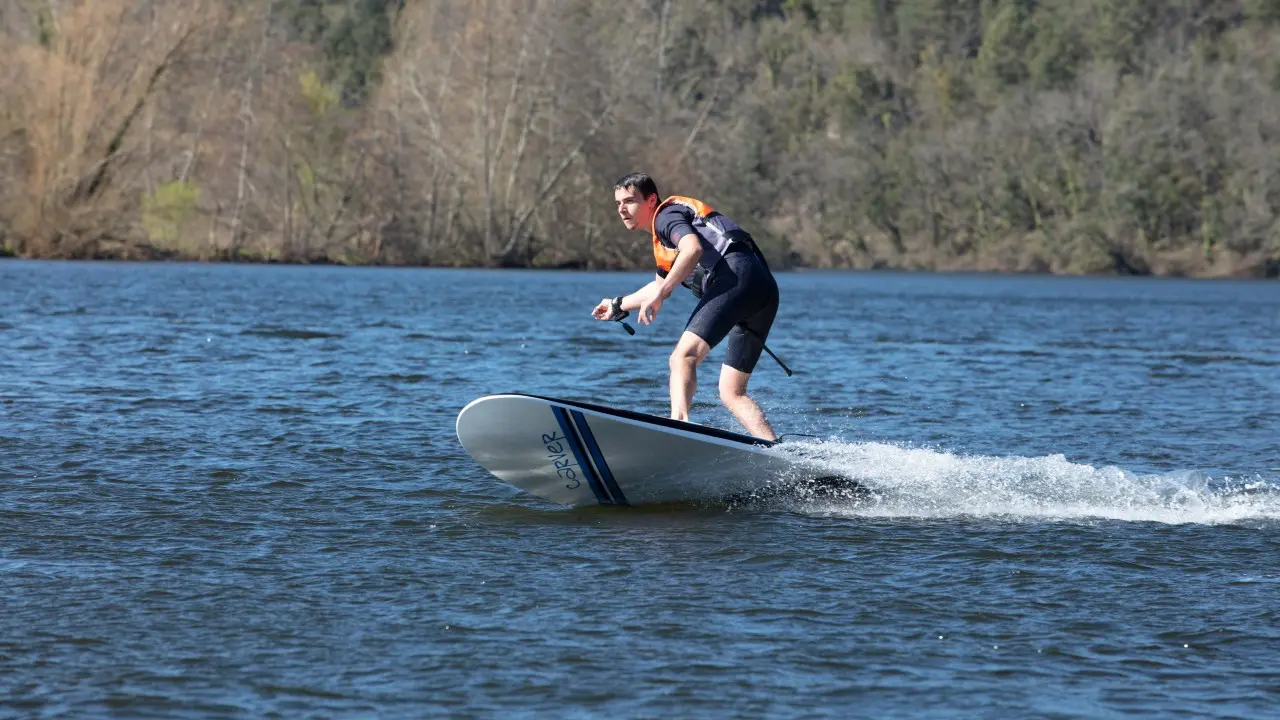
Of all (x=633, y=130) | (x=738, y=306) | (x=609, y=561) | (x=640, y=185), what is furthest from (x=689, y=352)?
(x=633, y=130)

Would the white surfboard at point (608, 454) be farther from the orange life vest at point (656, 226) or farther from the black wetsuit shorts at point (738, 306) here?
the orange life vest at point (656, 226)

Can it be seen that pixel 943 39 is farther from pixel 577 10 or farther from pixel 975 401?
pixel 975 401

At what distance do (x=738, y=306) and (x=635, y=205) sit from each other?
2.84 feet

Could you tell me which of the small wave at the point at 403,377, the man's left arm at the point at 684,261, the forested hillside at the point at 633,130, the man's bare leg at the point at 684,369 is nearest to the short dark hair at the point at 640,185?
the man's left arm at the point at 684,261

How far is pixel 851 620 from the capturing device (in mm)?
7504

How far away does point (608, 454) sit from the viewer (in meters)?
10.3

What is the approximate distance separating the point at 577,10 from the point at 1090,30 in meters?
42.2

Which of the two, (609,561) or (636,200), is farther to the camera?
(636,200)

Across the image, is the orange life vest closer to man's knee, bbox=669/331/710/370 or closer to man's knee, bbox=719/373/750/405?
man's knee, bbox=669/331/710/370

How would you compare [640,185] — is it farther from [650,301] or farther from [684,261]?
[650,301]

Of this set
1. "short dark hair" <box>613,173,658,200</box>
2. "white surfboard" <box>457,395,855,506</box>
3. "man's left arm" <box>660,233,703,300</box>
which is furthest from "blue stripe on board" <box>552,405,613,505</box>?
"short dark hair" <box>613,173,658,200</box>

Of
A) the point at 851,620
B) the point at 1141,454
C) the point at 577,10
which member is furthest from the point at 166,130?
the point at 851,620

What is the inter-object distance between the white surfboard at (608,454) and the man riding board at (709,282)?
223 millimetres

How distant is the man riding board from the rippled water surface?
764 mm
